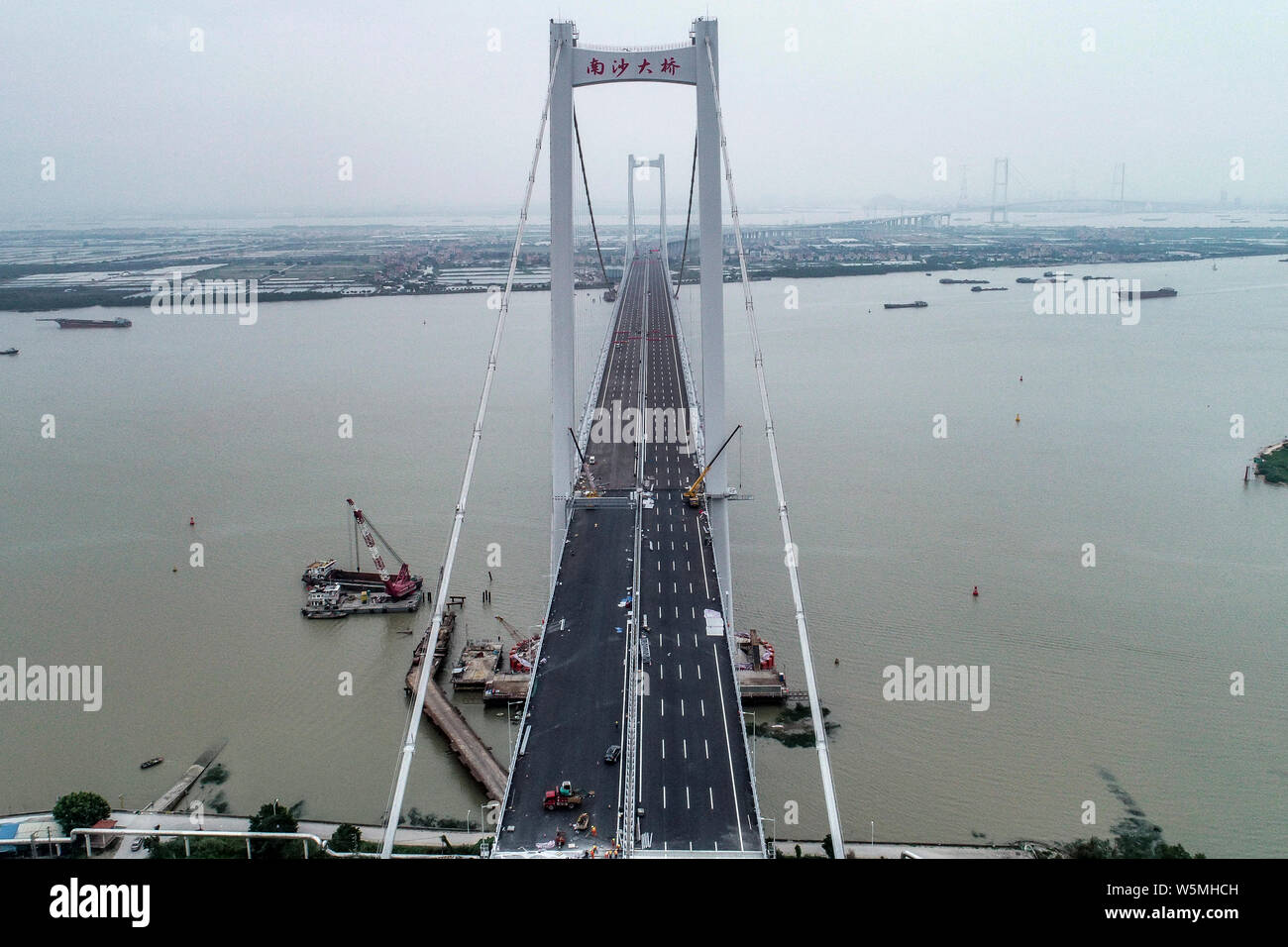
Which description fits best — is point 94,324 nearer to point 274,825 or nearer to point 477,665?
point 477,665

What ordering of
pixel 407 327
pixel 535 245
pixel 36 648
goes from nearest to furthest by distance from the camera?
pixel 36 648, pixel 407 327, pixel 535 245

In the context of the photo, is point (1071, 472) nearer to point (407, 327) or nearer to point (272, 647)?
point (272, 647)

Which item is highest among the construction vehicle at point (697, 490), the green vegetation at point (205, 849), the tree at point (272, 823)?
the construction vehicle at point (697, 490)

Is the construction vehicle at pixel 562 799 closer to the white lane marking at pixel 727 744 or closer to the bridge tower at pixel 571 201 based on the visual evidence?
the white lane marking at pixel 727 744

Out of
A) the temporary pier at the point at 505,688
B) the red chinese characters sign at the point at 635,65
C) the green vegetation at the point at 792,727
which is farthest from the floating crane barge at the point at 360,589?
the red chinese characters sign at the point at 635,65
